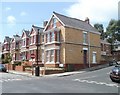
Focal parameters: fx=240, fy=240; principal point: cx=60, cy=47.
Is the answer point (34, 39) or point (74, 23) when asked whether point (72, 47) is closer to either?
point (74, 23)

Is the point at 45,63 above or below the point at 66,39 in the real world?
below

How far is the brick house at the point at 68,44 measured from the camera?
37125mm

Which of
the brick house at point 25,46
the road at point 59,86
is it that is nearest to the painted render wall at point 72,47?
the brick house at point 25,46

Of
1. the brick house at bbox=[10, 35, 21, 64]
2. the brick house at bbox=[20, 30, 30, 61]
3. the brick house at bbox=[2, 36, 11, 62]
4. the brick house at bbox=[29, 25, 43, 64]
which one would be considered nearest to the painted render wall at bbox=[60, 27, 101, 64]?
the brick house at bbox=[29, 25, 43, 64]

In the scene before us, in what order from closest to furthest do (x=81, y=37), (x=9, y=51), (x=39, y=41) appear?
(x=81, y=37)
(x=39, y=41)
(x=9, y=51)

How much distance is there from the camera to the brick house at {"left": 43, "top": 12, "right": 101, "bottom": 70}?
37125 mm

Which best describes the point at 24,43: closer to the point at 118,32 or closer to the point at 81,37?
the point at 81,37

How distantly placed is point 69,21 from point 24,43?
16.5m

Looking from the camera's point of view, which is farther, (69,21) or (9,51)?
(9,51)

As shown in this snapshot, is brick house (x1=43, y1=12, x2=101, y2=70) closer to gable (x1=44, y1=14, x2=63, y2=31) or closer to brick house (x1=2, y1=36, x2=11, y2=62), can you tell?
gable (x1=44, y1=14, x2=63, y2=31)

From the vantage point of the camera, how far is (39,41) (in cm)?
4631

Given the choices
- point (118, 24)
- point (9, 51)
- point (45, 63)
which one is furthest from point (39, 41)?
point (118, 24)

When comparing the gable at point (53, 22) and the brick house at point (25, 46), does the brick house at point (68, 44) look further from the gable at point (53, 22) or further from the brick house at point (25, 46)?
the brick house at point (25, 46)

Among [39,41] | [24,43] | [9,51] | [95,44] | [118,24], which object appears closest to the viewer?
[95,44]
